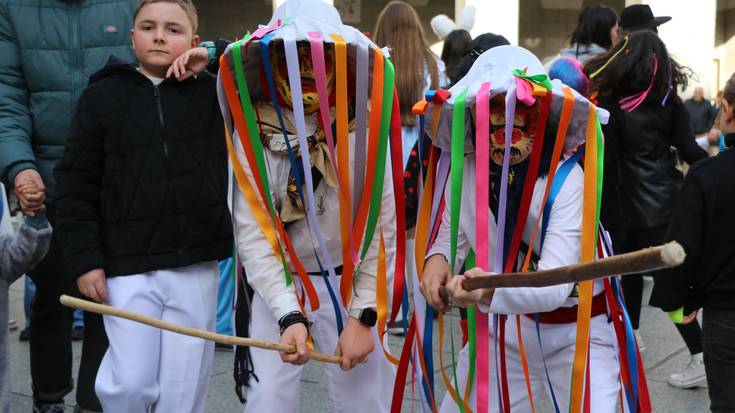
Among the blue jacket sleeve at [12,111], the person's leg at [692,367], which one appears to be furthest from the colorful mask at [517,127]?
the person's leg at [692,367]

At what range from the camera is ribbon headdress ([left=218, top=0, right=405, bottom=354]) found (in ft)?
9.48

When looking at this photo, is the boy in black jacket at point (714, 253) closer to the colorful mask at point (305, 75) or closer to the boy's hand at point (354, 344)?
the boy's hand at point (354, 344)

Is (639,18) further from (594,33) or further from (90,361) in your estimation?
(90,361)

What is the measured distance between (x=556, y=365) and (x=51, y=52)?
7.53 feet

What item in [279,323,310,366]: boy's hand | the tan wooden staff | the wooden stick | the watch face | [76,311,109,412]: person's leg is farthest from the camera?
[76,311,109,412]: person's leg

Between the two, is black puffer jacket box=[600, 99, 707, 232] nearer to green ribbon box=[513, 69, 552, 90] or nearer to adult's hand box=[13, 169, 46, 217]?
green ribbon box=[513, 69, 552, 90]

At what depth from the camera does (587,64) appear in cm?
541

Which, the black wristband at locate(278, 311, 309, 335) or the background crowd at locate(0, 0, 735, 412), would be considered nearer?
the black wristband at locate(278, 311, 309, 335)

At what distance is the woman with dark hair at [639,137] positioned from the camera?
5125mm

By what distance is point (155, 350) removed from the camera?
10.4 ft

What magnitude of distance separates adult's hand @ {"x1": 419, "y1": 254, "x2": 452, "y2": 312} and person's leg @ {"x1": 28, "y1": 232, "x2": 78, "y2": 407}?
71.4 inches

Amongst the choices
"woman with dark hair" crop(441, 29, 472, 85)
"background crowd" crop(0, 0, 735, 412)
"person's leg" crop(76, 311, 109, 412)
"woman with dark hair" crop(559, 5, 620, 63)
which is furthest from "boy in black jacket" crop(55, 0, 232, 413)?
"woman with dark hair" crop(559, 5, 620, 63)

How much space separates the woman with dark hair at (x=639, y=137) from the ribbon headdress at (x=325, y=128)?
2468 mm

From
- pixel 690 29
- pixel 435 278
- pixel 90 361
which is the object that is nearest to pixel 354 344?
pixel 435 278
